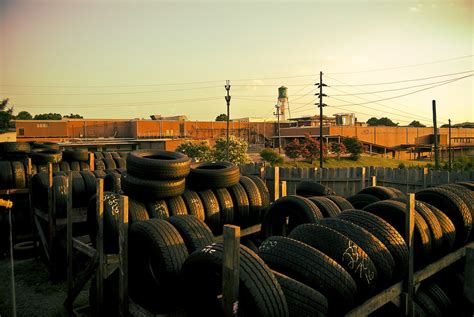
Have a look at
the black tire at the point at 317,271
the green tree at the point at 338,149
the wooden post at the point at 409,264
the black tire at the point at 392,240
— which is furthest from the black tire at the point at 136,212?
the green tree at the point at 338,149

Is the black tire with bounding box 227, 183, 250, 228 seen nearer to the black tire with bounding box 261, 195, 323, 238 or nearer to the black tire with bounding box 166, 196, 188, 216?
the black tire with bounding box 261, 195, 323, 238

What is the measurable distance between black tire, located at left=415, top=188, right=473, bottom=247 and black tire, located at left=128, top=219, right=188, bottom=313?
6399 mm

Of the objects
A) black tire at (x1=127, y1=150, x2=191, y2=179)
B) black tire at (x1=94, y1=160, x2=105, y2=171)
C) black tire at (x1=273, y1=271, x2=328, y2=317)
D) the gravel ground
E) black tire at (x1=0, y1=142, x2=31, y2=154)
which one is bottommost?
the gravel ground

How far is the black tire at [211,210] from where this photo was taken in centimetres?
974

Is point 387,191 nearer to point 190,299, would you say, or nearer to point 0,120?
point 190,299

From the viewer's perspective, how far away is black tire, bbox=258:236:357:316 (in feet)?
16.4

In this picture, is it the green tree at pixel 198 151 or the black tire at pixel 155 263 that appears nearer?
the black tire at pixel 155 263

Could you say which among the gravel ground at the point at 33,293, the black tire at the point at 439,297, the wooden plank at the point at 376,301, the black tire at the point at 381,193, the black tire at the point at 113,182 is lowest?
the gravel ground at the point at 33,293

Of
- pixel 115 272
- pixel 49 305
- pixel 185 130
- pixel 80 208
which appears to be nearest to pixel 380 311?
pixel 115 272

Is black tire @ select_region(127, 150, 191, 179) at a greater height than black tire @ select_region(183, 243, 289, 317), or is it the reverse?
black tire @ select_region(127, 150, 191, 179)

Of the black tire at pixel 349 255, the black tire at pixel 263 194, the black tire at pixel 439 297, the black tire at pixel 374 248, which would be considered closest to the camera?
the black tire at pixel 349 255

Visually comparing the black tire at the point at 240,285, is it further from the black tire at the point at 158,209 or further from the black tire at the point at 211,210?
the black tire at the point at 211,210

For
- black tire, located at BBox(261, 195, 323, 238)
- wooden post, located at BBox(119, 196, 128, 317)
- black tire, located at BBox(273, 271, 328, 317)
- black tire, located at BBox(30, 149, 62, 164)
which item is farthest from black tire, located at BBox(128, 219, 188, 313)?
black tire, located at BBox(30, 149, 62, 164)

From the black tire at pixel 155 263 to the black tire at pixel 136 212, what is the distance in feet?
4.14
